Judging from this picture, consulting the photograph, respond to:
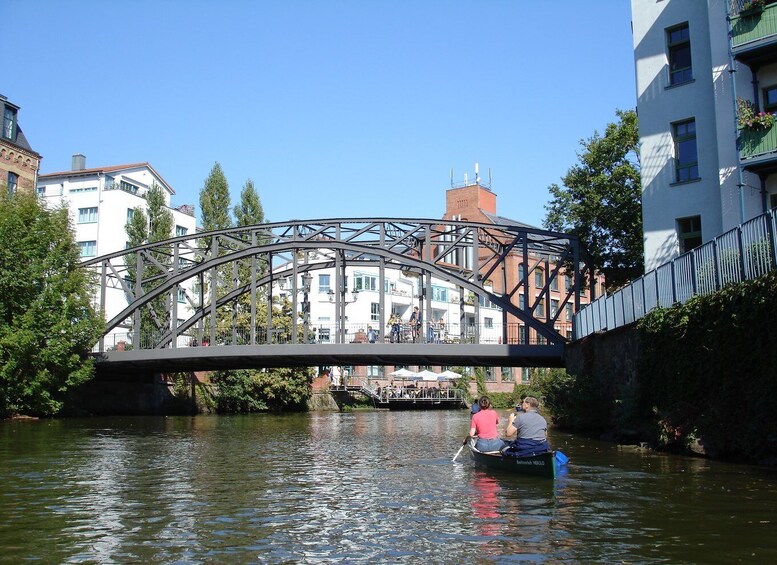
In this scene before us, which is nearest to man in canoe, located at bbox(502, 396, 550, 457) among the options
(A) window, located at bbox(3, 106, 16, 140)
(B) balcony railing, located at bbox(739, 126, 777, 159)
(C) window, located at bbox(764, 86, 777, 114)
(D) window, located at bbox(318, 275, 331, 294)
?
(B) balcony railing, located at bbox(739, 126, 777, 159)

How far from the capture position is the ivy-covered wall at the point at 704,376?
16.6 m

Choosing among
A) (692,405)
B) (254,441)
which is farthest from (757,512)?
(254,441)

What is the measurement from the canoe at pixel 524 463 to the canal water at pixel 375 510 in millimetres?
241

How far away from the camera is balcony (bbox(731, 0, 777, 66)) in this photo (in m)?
25.9

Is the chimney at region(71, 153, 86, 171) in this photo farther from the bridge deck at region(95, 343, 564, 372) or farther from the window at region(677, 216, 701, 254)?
the window at region(677, 216, 701, 254)

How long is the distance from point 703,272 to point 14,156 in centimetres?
4244

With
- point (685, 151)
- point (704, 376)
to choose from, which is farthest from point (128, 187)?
point (704, 376)

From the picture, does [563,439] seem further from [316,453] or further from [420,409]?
[420,409]

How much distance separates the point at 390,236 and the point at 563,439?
18.7m

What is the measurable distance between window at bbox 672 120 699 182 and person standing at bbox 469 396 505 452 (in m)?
15.3

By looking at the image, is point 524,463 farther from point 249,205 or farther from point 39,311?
point 249,205

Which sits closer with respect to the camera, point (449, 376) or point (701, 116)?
point (701, 116)

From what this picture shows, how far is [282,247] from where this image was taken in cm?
4256

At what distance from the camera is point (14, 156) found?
49.7 m
